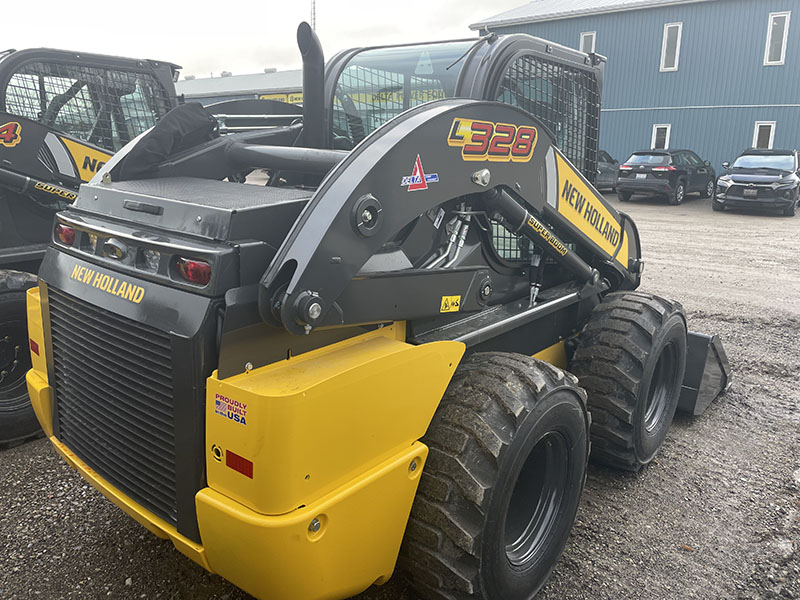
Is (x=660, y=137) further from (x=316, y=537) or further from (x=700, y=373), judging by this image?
(x=316, y=537)

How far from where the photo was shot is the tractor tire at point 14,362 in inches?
154

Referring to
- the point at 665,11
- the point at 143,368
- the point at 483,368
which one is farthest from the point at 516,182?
the point at 665,11

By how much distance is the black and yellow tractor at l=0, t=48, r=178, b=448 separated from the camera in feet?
13.2

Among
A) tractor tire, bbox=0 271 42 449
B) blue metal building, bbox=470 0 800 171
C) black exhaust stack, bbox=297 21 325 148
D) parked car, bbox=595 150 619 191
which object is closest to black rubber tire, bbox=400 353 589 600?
black exhaust stack, bbox=297 21 325 148

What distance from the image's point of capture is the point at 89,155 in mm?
4531

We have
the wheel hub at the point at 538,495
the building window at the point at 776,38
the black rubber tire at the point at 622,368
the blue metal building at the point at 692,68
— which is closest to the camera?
the wheel hub at the point at 538,495

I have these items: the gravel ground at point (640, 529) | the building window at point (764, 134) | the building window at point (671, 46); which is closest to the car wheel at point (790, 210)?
the building window at point (764, 134)

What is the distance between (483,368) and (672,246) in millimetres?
9995

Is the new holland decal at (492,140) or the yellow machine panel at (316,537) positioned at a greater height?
the new holland decal at (492,140)

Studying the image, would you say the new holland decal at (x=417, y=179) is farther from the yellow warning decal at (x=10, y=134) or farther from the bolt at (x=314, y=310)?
the yellow warning decal at (x=10, y=134)

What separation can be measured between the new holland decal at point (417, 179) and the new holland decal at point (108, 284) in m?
0.92

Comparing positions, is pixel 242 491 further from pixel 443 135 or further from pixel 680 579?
pixel 680 579

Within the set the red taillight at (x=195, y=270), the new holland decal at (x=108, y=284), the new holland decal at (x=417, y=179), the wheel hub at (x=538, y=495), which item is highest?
the new holland decal at (x=417, y=179)

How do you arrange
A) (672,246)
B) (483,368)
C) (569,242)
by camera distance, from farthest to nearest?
(672,246) < (569,242) < (483,368)
